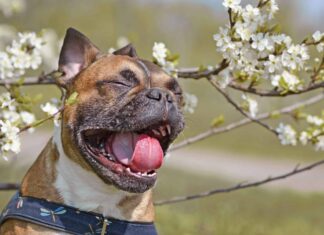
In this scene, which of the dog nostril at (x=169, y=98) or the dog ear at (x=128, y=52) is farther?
the dog ear at (x=128, y=52)

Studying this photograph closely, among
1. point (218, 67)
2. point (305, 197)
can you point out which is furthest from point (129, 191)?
point (305, 197)

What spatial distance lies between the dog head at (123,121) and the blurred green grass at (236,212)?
3520mm

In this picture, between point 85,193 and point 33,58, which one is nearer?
point 85,193

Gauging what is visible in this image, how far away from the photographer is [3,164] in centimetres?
1133

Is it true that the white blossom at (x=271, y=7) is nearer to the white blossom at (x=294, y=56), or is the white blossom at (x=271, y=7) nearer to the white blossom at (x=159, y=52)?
the white blossom at (x=294, y=56)

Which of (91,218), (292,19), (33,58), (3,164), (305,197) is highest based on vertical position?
(33,58)

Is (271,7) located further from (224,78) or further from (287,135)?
(287,135)

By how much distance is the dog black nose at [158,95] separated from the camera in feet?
14.3

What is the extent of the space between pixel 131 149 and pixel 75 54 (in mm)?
993

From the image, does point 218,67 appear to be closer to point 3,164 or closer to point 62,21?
point 3,164

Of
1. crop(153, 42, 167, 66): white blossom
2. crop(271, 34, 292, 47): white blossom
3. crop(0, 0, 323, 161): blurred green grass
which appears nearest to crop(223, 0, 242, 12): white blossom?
crop(271, 34, 292, 47): white blossom

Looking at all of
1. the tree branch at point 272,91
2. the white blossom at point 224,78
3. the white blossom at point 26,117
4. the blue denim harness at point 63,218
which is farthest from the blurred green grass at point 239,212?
the blue denim harness at point 63,218

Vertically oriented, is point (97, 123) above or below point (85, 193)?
above

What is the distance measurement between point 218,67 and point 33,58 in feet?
4.68
